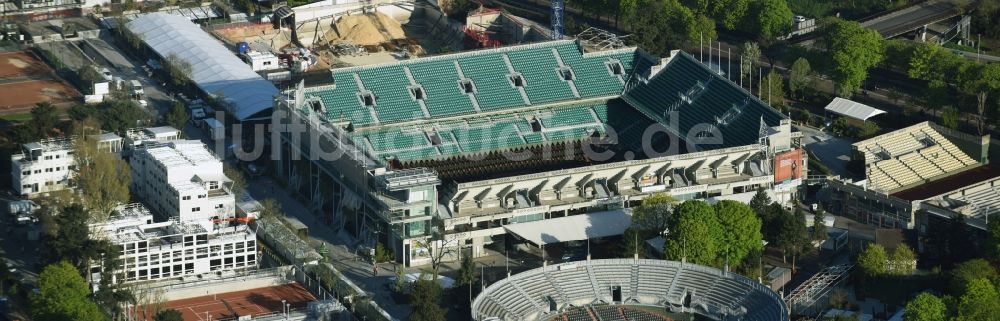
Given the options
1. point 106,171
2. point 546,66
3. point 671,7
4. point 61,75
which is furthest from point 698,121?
point 61,75

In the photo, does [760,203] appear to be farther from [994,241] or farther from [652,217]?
[994,241]

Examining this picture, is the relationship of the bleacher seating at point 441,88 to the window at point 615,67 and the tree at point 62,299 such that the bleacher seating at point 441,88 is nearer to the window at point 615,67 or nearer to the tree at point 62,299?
the window at point 615,67

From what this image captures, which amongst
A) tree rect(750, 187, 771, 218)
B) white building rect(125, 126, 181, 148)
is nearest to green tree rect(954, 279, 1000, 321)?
tree rect(750, 187, 771, 218)

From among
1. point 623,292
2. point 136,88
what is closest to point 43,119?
point 136,88

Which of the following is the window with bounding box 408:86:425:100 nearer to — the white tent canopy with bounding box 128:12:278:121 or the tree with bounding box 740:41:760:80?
the white tent canopy with bounding box 128:12:278:121

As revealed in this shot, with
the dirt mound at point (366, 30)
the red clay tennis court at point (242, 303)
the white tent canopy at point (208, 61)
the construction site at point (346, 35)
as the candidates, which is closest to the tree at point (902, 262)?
the red clay tennis court at point (242, 303)
